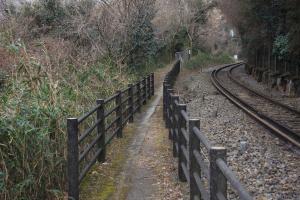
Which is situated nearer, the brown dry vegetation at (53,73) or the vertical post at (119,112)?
the brown dry vegetation at (53,73)

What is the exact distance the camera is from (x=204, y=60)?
48.5 m

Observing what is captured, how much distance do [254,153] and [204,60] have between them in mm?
39062

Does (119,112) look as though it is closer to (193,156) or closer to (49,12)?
(193,156)

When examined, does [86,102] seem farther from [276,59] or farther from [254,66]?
[254,66]

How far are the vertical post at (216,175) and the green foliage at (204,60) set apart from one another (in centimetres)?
3851

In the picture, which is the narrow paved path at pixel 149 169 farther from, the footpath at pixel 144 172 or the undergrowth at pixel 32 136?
the undergrowth at pixel 32 136

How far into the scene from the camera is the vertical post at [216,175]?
4117 millimetres

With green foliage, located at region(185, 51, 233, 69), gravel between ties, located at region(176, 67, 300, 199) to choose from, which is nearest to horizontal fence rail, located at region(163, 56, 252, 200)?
gravel between ties, located at region(176, 67, 300, 199)

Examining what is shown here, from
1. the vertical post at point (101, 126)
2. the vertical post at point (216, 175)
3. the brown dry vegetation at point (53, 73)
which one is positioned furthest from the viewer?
the vertical post at point (101, 126)

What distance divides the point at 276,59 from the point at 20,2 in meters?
14.7

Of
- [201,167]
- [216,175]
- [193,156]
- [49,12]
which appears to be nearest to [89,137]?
[193,156]

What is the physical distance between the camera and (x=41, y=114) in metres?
6.68

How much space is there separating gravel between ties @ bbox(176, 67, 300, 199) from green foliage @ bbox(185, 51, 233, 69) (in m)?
26.2

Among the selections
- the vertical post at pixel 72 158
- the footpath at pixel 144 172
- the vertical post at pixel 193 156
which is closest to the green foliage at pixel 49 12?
the footpath at pixel 144 172
